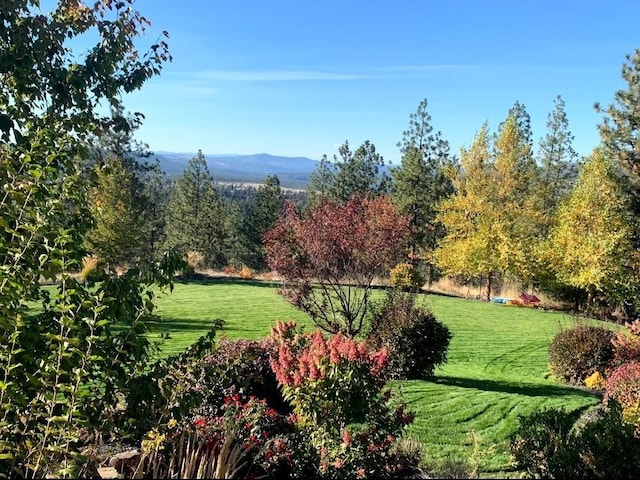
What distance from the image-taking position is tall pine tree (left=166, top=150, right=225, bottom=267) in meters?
48.0

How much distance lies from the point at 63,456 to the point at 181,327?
443 inches

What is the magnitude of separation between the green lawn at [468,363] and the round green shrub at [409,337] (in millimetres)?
364

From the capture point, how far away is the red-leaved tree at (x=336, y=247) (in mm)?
9695

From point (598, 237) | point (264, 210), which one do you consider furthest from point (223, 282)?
point (264, 210)

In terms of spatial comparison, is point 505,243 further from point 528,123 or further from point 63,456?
point 63,456

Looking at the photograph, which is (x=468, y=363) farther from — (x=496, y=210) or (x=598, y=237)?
(x=496, y=210)

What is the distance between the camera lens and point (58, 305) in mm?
2906

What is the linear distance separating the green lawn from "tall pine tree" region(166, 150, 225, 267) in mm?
23835

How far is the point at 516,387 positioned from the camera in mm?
10148

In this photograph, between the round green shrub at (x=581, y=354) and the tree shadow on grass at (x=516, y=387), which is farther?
the round green shrub at (x=581, y=354)

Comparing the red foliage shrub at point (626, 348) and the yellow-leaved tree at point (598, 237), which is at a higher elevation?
the yellow-leaved tree at point (598, 237)

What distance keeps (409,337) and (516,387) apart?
238 cm

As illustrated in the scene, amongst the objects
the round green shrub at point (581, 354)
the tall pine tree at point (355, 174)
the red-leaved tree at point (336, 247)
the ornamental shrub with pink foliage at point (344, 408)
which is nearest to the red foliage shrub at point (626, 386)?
the round green shrub at point (581, 354)

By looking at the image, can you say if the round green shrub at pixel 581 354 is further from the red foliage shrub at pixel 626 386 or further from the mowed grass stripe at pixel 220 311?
the mowed grass stripe at pixel 220 311
